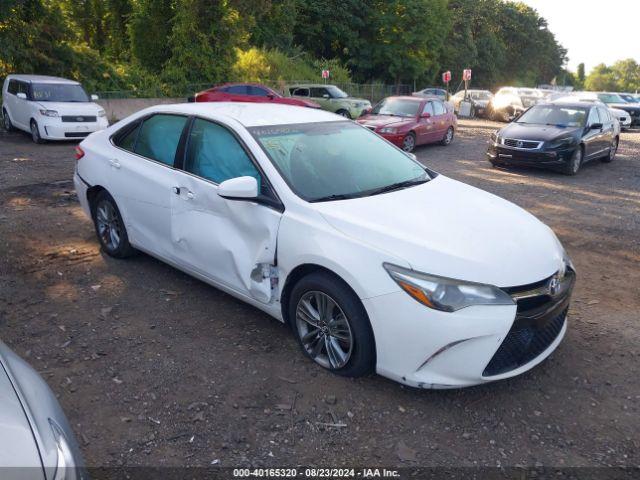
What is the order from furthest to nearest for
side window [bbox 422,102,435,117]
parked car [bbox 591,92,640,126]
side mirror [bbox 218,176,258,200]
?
parked car [bbox 591,92,640,126] < side window [bbox 422,102,435,117] < side mirror [bbox 218,176,258,200]

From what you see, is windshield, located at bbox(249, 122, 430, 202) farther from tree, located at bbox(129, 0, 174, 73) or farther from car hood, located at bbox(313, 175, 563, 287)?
tree, located at bbox(129, 0, 174, 73)

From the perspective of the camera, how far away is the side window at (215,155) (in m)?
4.12

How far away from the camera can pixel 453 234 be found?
3492mm

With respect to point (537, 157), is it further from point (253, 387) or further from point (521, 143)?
point (253, 387)

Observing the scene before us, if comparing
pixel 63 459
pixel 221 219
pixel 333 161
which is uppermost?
pixel 333 161

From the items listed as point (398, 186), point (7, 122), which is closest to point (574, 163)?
point (398, 186)

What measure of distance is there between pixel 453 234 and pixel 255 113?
2049mm

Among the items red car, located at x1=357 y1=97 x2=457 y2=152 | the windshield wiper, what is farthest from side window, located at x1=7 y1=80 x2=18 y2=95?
the windshield wiper

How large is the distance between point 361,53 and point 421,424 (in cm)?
4040

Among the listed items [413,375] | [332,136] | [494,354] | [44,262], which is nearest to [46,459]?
[413,375]

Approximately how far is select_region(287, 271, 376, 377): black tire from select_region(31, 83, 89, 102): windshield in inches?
507

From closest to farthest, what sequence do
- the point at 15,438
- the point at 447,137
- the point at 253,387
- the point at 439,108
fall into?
the point at 15,438 < the point at 253,387 < the point at 439,108 < the point at 447,137

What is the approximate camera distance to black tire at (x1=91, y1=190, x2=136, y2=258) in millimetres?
5285

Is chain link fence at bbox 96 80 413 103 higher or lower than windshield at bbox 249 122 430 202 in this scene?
higher
